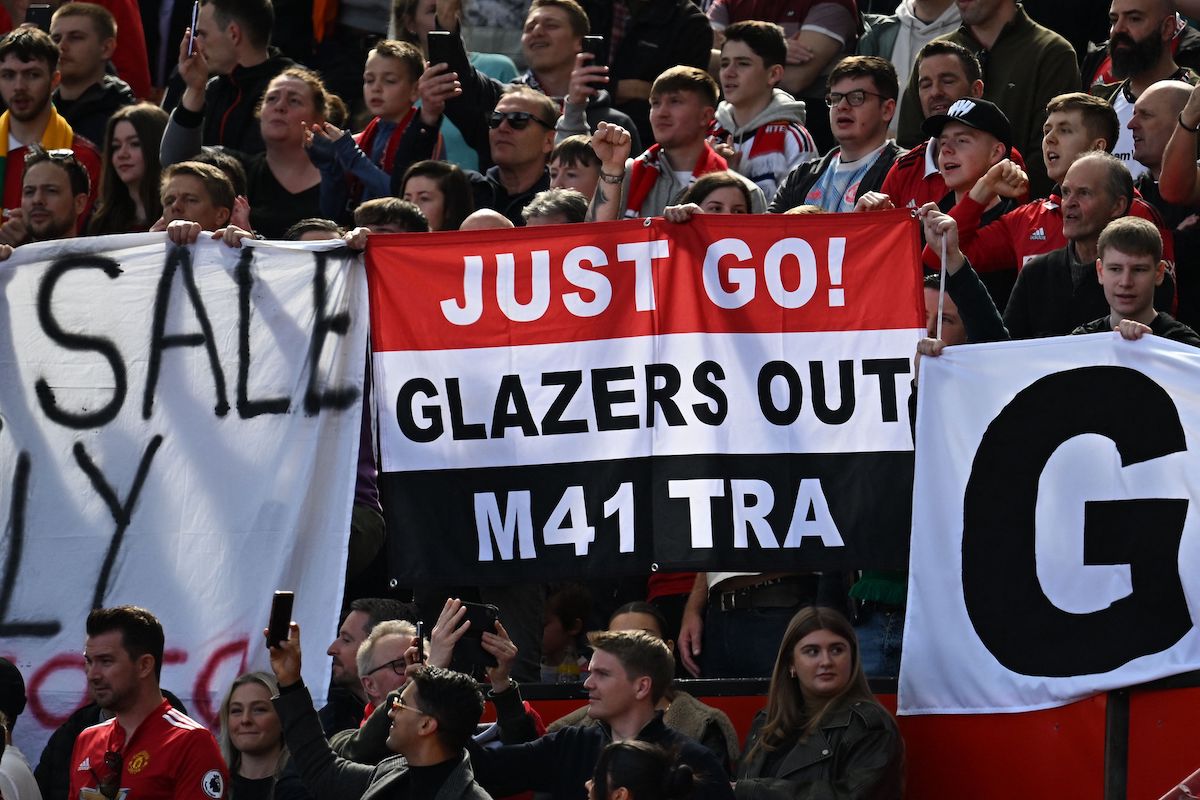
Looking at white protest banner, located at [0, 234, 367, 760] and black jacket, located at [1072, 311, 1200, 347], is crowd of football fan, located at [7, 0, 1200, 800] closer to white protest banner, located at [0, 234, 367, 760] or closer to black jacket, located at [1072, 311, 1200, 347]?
black jacket, located at [1072, 311, 1200, 347]

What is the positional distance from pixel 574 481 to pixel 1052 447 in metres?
1.80

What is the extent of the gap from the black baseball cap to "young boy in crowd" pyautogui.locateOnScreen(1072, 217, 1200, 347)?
1716mm

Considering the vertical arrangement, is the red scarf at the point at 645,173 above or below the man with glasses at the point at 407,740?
above

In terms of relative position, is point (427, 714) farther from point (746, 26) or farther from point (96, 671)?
point (746, 26)

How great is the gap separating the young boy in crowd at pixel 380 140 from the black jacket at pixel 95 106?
1.75 metres

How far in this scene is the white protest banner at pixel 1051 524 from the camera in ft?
25.5

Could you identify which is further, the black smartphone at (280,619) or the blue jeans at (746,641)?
the blue jeans at (746,641)

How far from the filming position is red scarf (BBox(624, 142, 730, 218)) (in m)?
10.7

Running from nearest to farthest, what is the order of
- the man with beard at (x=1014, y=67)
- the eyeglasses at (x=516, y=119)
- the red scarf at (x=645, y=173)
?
the red scarf at (x=645, y=173) < the eyeglasses at (x=516, y=119) < the man with beard at (x=1014, y=67)

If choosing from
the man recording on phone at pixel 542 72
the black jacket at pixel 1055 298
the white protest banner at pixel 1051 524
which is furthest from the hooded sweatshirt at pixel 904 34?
the white protest banner at pixel 1051 524

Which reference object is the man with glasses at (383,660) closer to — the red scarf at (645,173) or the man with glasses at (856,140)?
the red scarf at (645,173)

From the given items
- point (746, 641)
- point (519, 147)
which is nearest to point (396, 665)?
point (746, 641)

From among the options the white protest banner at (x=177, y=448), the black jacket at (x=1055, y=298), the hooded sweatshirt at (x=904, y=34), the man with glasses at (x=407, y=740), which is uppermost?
the hooded sweatshirt at (x=904, y=34)

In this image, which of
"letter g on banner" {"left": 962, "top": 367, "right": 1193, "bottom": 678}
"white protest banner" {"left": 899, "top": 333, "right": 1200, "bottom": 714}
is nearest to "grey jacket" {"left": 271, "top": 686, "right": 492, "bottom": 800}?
"white protest banner" {"left": 899, "top": 333, "right": 1200, "bottom": 714}
